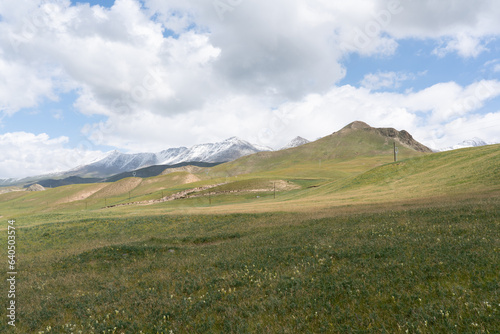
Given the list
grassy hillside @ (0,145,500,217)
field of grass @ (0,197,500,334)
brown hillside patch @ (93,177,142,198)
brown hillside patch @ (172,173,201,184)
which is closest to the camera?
field of grass @ (0,197,500,334)

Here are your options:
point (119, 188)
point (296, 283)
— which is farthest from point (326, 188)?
point (119, 188)

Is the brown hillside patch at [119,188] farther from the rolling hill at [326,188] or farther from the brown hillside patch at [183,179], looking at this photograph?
the brown hillside patch at [183,179]

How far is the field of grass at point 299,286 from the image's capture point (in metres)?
8.39

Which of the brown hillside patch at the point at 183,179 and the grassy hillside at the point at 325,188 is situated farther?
the brown hillside patch at the point at 183,179

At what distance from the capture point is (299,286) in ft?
37.3

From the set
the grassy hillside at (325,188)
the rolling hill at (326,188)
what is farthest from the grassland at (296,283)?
the rolling hill at (326,188)

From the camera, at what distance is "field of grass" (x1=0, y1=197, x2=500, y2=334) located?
8.39 m

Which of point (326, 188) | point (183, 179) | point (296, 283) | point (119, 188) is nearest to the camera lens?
point (296, 283)

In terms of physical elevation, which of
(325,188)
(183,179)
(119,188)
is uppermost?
(183,179)

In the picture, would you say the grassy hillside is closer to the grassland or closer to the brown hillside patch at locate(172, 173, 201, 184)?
the brown hillside patch at locate(172, 173, 201, 184)

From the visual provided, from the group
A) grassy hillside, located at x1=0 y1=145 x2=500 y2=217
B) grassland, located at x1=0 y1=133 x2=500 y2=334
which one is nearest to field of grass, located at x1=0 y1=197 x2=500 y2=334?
grassland, located at x1=0 y1=133 x2=500 y2=334

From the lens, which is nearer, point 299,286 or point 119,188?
point 299,286

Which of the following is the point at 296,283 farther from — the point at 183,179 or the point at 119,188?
the point at 119,188

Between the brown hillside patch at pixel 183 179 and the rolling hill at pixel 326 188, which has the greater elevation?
the brown hillside patch at pixel 183 179
